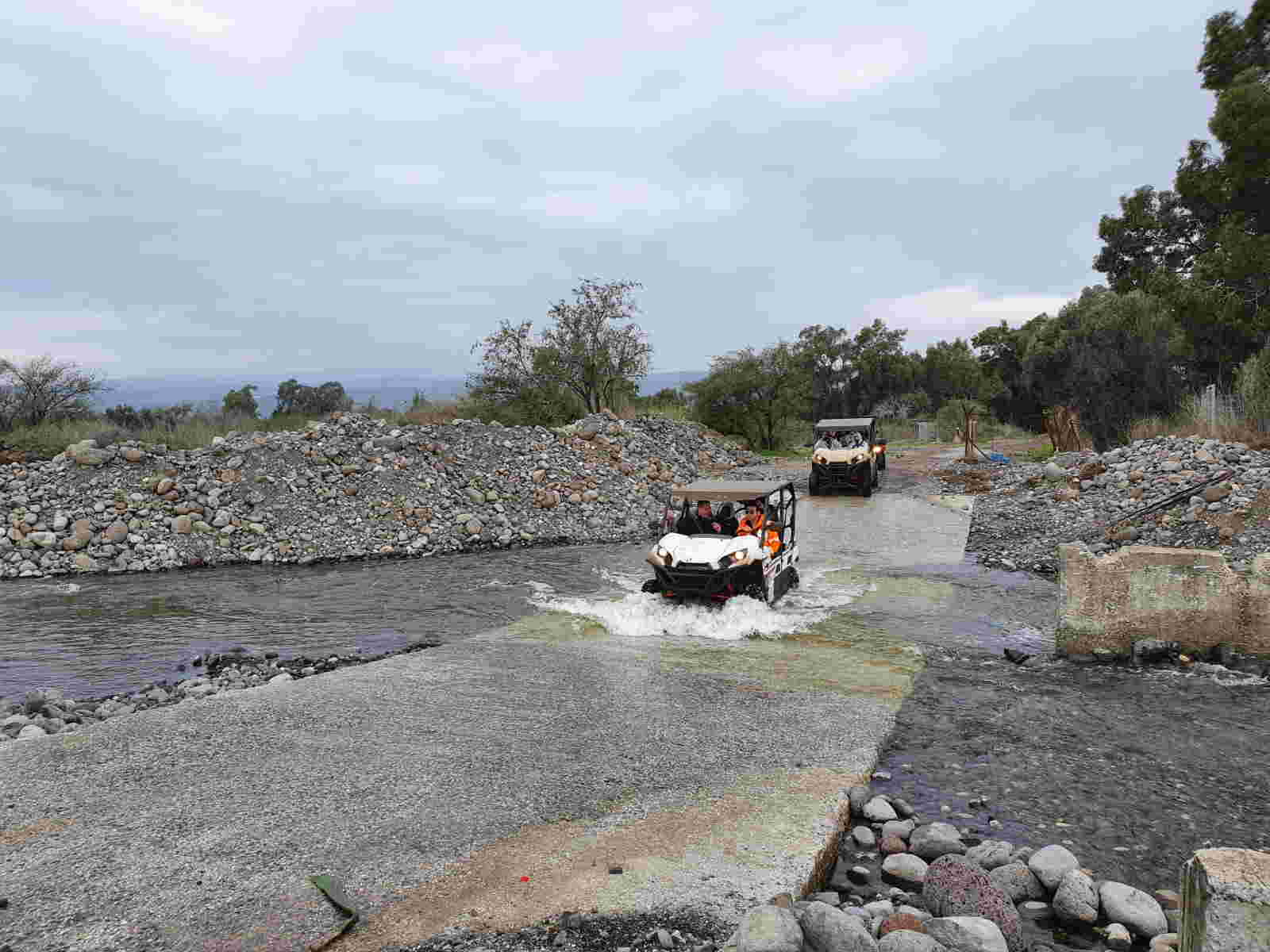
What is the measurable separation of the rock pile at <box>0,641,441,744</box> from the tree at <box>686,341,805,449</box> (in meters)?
29.0

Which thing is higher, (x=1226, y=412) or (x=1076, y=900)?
(x=1226, y=412)

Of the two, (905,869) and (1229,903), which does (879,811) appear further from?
(1229,903)

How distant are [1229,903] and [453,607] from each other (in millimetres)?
11003

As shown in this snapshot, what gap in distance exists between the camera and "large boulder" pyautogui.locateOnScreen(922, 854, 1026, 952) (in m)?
3.82

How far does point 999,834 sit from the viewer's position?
4969 millimetres

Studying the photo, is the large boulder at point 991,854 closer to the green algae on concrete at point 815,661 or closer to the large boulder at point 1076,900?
the large boulder at point 1076,900

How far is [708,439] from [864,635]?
24236 mm

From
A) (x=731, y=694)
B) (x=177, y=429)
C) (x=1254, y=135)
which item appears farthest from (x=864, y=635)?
(x=177, y=429)

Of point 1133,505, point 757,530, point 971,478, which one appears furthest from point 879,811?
point 971,478

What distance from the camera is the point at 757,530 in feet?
35.1

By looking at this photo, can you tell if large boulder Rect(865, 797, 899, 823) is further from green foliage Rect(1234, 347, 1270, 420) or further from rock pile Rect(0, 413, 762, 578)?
green foliage Rect(1234, 347, 1270, 420)

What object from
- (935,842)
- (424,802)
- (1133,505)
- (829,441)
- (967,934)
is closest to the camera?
(967,934)

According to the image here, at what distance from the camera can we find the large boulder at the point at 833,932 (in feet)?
11.3

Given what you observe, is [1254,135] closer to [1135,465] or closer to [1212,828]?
[1135,465]
